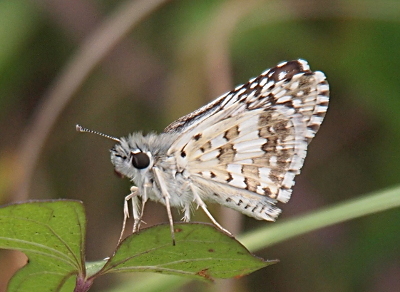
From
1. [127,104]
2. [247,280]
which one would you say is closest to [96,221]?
[127,104]

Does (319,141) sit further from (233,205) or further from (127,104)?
(233,205)

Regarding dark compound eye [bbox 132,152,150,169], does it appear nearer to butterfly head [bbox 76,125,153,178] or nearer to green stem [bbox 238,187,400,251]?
butterfly head [bbox 76,125,153,178]

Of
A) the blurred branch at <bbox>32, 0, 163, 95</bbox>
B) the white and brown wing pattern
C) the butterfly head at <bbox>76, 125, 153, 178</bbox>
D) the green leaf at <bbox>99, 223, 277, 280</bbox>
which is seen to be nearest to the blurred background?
the blurred branch at <bbox>32, 0, 163, 95</bbox>

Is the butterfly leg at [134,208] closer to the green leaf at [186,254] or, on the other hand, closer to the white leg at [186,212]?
the white leg at [186,212]

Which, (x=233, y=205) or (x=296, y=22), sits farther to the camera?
(x=296, y=22)

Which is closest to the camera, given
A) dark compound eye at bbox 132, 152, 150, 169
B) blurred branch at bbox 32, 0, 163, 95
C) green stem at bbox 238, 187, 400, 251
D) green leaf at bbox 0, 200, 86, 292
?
green leaf at bbox 0, 200, 86, 292

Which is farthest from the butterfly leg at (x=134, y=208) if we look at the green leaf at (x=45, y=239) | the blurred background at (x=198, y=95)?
the blurred background at (x=198, y=95)

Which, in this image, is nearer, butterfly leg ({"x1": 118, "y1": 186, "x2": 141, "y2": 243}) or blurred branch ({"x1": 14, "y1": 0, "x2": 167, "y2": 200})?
butterfly leg ({"x1": 118, "y1": 186, "x2": 141, "y2": 243})
